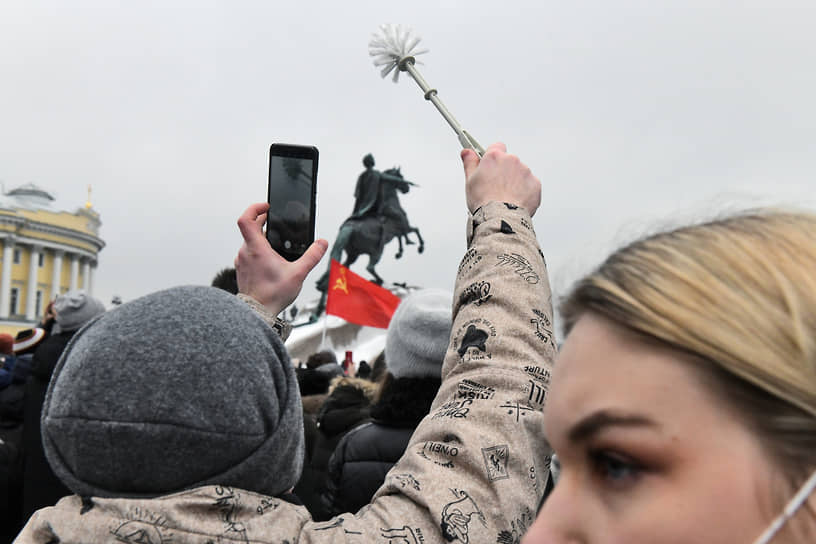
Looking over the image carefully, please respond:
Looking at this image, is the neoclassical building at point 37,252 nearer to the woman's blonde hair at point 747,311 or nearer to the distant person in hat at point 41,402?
the distant person in hat at point 41,402

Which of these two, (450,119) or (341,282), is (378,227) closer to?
(341,282)

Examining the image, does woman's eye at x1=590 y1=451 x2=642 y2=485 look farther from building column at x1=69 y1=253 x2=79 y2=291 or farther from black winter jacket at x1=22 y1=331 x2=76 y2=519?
building column at x1=69 y1=253 x2=79 y2=291

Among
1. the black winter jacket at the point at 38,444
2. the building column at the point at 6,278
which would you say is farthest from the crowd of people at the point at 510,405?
the building column at the point at 6,278

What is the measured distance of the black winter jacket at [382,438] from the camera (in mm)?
2256

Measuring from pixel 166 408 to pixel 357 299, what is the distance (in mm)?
8552

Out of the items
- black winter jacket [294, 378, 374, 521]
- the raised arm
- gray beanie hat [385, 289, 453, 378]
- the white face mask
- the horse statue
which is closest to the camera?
the white face mask

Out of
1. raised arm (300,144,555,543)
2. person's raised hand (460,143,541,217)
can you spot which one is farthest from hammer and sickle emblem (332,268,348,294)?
raised arm (300,144,555,543)

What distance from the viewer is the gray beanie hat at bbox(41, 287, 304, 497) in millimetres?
1010

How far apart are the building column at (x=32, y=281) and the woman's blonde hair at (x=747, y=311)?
5679cm

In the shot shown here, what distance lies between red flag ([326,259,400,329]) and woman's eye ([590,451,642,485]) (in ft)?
27.9

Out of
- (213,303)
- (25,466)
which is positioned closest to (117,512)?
(213,303)

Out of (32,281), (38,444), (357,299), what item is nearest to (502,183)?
(38,444)

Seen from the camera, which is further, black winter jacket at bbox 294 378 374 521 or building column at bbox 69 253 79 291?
building column at bbox 69 253 79 291

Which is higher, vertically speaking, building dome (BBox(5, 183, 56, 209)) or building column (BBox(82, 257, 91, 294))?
building dome (BBox(5, 183, 56, 209))
